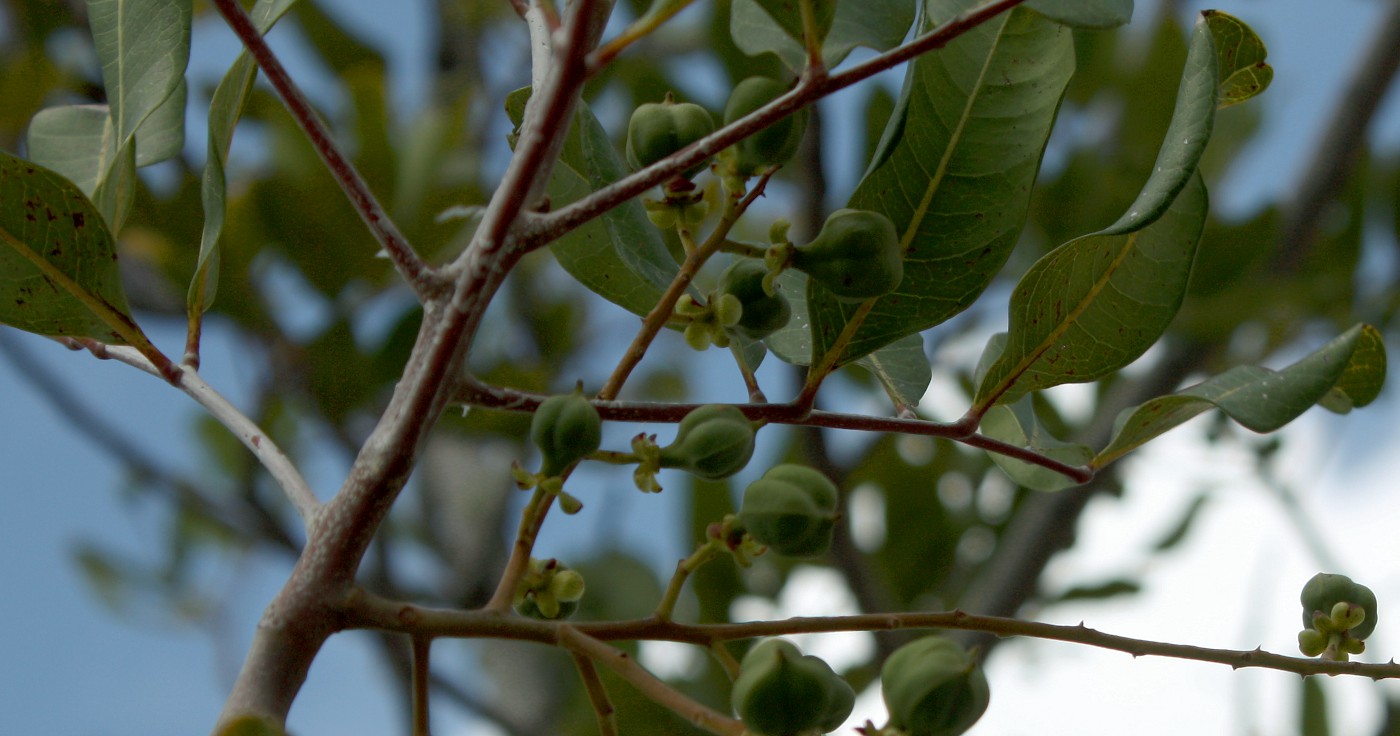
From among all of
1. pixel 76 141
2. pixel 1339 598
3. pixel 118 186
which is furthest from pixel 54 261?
pixel 1339 598

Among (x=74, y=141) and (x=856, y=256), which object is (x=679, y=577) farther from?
(x=74, y=141)

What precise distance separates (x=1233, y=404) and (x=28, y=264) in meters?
Answer: 0.70

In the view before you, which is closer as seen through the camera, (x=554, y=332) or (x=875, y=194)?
(x=875, y=194)

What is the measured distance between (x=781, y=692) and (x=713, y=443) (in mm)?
132

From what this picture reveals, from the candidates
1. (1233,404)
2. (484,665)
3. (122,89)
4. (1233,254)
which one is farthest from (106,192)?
(484,665)

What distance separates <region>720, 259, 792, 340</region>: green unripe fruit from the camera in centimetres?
67

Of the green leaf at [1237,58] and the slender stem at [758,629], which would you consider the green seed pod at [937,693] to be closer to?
the slender stem at [758,629]

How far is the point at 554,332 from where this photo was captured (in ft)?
9.63

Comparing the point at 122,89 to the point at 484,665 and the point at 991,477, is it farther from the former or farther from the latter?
the point at 484,665

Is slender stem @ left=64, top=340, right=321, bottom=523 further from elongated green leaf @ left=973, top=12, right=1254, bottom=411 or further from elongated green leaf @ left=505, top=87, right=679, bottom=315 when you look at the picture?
elongated green leaf @ left=973, top=12, right=1254, bottom=411

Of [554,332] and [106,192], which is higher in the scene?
[554,332]

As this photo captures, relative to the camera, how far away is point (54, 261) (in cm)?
70

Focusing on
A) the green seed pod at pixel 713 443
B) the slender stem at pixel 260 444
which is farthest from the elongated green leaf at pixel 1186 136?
the slender stem at pixel 260 444

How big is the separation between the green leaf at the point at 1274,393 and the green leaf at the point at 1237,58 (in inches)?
6.1
